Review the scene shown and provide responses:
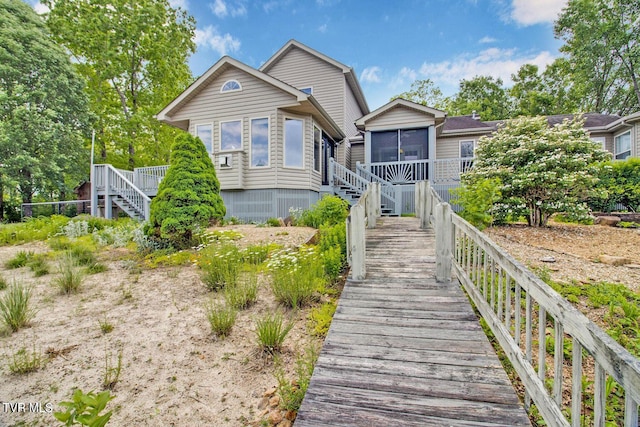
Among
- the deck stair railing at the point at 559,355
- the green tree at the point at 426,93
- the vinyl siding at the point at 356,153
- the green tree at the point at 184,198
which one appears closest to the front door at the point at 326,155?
the vinyl siding at the point at 356,153

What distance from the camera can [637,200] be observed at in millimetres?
8719

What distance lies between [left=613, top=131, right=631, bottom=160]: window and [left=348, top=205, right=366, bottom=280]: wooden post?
15.3 meters

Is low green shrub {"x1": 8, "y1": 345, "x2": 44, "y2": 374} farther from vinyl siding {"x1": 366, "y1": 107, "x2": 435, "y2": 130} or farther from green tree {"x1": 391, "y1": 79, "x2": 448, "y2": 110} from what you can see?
green tree {"x1": 391, "y1": 79, "x2": 448, "y2": 110}

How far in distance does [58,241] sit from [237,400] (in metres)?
7.64

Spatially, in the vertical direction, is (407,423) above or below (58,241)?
below

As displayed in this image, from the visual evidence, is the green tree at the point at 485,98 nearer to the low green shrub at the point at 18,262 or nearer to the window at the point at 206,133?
the window at the point at 206,133

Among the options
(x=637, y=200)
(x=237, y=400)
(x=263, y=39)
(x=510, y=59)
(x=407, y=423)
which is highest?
(x=510, y=59)

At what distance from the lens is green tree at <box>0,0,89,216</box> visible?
43.3 ft

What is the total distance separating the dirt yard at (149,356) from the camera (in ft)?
6.54

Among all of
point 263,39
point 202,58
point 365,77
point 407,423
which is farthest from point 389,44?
point 407,423

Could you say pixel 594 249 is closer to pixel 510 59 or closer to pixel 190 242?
pixel 190 242

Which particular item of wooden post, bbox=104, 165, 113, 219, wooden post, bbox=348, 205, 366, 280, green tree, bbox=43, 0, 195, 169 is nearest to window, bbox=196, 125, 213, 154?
wooden post, bbox=104, 165, 113, 219

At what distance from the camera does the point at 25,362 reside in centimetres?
233

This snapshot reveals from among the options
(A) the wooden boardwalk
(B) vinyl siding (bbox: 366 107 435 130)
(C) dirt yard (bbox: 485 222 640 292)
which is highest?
(B) vinyl siding (bbox: 366 107 435 130)
